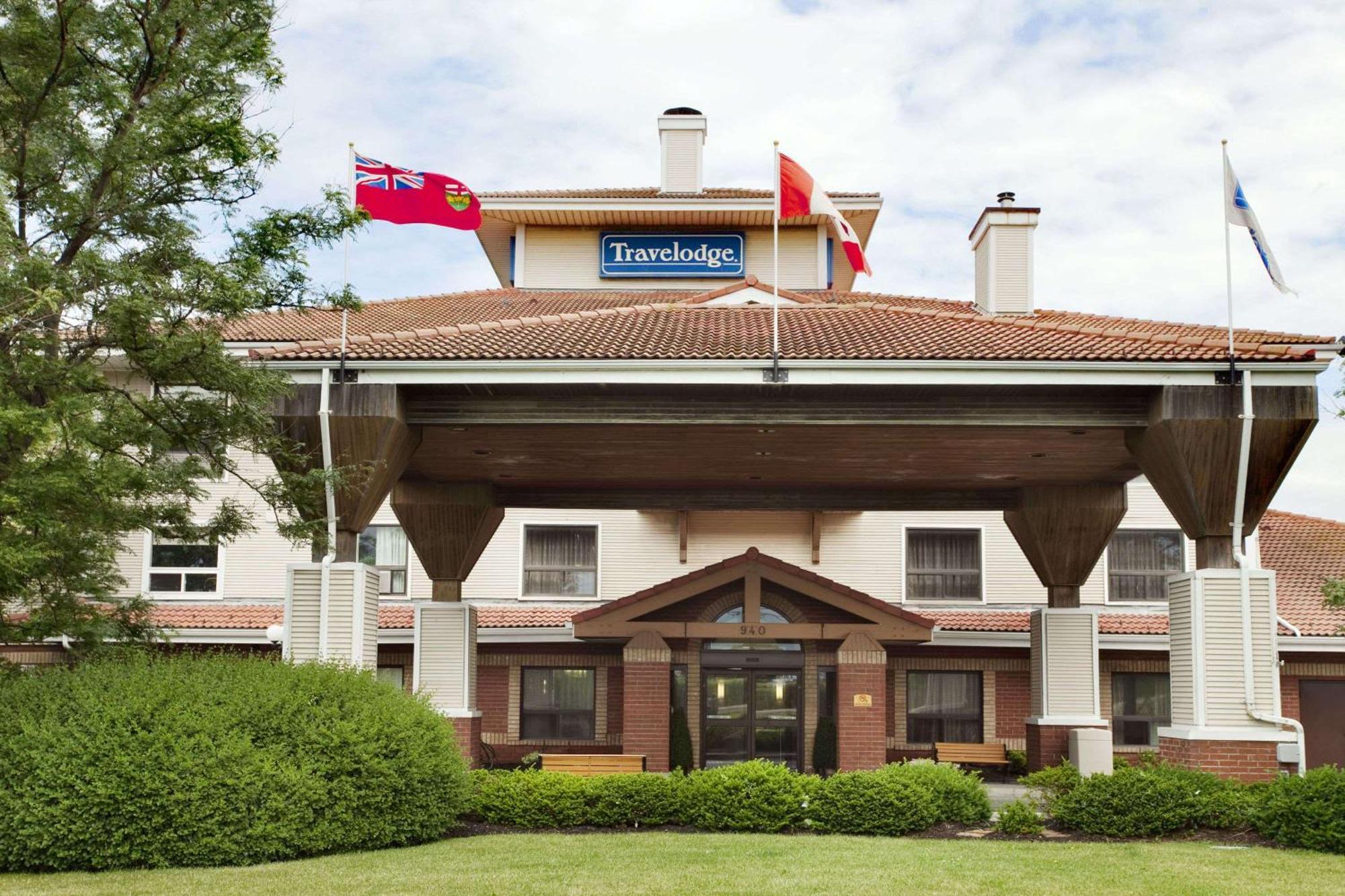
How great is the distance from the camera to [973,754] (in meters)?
27.0

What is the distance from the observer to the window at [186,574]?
28.3 metres

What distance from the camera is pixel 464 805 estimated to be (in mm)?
15164

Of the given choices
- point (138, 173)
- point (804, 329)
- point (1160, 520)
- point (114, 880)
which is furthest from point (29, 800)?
point (1160, 520)

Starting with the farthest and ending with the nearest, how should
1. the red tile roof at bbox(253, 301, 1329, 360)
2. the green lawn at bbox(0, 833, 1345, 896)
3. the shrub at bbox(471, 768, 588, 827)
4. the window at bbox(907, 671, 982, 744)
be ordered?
the window at bbox(907, 671, 982, 744), the red tile roof at bbox(253, 301, 1329, 360), the shrub at bbox(471, 768, 588, 827), the green lawn at bbox(0, 833, 1345, 896)

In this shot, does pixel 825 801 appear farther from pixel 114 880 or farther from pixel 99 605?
pixel 99 605

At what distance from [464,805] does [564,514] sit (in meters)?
14.0

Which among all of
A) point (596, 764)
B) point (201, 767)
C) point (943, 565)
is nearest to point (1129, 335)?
point (596, 764)

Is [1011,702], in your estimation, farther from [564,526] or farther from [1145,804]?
[1145,804]

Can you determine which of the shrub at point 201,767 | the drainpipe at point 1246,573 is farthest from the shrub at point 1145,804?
the shrub at point 201,767

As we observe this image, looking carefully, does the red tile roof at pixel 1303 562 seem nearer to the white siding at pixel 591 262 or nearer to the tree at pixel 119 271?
the white siding at pixel 591 262

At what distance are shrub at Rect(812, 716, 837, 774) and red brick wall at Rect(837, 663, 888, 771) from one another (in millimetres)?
199

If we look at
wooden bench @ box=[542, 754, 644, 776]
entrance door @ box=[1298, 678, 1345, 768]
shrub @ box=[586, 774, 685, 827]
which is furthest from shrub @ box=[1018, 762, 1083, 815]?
entrance door @ box=[1298, 678, 1345, 768]

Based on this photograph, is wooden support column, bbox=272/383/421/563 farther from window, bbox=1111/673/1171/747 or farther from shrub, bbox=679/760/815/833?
window, bbox=1111/673/1171/747

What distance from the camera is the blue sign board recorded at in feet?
97.1
